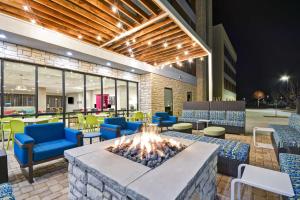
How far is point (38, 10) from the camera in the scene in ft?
11.0

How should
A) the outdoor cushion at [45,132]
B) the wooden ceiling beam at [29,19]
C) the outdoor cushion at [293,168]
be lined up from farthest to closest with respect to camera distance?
the wooden ceiling beam at [29,19] → the outdoor cushion at [45,132] → the outdoor cushion at [293,168]

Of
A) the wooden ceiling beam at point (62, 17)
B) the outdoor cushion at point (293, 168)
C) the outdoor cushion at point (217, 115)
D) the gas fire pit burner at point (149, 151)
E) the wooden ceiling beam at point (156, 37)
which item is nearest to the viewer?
the outdoor cushion at point (293, 168)

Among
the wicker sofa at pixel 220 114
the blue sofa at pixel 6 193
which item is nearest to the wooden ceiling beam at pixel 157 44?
the wicker sofa at pixel 220 114

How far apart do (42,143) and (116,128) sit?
1545 millimetres

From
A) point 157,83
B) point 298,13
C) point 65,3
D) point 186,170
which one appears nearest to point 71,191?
point 186,170

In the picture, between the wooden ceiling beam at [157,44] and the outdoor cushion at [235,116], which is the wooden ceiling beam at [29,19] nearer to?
the wooden ceiling beam at [157,44]

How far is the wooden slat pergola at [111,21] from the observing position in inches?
129

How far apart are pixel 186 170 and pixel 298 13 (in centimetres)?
1489

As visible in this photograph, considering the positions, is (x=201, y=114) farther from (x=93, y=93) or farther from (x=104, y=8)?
(x=93, y=93)

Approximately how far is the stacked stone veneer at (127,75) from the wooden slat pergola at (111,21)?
116cm

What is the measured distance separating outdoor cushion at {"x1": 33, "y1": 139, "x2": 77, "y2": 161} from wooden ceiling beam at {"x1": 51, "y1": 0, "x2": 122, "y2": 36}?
120 inches

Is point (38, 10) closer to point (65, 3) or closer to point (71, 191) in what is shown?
point (65, 3)

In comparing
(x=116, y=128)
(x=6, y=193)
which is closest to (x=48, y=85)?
(x=116, y=128)

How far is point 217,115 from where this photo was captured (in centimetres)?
602
